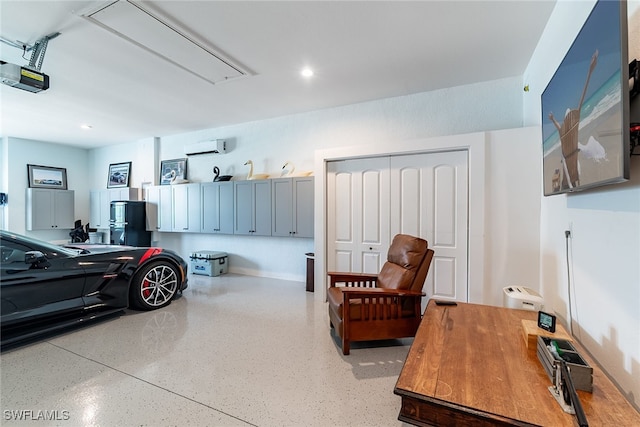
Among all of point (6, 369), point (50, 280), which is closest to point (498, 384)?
point (6, 369)

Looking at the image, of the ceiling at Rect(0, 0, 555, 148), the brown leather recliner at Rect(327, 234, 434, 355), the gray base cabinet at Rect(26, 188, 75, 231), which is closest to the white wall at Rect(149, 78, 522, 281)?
the ceiling at Rect(0, 0, 555, 148)

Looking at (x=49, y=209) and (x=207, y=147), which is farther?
(x=49, y=209)

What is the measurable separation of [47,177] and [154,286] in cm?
577

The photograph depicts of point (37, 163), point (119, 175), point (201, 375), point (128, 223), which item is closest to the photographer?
point (201, 375)

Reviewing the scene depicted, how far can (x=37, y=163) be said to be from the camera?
6.49m

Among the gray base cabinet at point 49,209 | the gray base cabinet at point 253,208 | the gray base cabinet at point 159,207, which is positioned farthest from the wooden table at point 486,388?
the gray base cabinet at point 49,209

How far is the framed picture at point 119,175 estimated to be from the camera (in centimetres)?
673

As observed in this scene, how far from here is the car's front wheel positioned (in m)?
3.36

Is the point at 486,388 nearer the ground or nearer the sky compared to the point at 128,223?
nearer the ground

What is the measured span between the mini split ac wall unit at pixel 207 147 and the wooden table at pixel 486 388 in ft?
16.7

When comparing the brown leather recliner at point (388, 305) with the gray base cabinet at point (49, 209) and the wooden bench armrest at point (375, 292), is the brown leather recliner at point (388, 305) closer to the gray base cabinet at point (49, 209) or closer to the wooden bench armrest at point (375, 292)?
the wooden bench armrest at point (375, 292)

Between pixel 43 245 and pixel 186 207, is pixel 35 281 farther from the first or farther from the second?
pixel 186 207

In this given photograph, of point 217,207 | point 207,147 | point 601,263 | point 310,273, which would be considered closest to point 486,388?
point 601,263

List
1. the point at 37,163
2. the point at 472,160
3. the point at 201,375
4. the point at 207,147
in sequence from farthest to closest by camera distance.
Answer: the point at 37,163 → the point at 207,147 → the point at 472,160 → the point at 201,375
